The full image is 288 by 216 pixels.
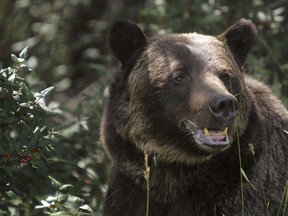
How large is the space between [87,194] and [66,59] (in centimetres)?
472

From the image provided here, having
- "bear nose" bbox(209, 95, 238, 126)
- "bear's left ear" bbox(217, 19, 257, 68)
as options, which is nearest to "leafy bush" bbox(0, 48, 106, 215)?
"bear nose" bbox(209, 95, 238, 126)

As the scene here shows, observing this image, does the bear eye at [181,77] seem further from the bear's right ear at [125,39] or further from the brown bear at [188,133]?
the bear's right ear at [125,39]

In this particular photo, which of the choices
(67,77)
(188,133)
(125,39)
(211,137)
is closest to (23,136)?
(125,39)

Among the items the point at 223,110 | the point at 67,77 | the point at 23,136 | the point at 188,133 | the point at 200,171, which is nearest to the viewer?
the point at 223,110

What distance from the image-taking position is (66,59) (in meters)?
12.7

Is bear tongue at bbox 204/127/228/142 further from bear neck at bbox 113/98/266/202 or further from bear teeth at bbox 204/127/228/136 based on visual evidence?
bear neck at bbox 113/98/266/202

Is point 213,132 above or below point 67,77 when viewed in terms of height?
above

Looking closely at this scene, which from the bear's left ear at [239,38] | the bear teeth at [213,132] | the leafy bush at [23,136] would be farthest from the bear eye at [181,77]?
the leafy bush at [23,136]

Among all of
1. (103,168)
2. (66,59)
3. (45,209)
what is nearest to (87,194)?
(103,168)

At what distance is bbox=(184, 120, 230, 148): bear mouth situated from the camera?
19.5ft

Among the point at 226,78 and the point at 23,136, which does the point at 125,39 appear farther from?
the point at 23,136

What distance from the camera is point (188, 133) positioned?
20.6 ft

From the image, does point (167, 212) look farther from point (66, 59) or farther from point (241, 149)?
point (66, 59)

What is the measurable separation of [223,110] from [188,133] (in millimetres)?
444
